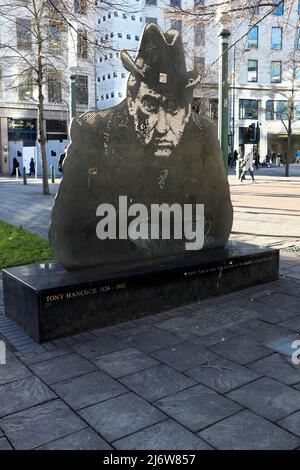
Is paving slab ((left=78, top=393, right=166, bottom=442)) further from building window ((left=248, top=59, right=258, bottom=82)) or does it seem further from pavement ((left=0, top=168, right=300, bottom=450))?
building window ((left=248, top=59, right=258, bottom=82))

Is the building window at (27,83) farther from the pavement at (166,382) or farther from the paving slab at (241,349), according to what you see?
the paving slab at (241,349)

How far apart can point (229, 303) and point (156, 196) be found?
5.57 ft

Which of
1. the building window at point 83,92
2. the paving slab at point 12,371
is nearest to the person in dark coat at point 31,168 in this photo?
the building window at point 83,92

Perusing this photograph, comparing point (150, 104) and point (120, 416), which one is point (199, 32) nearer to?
point (150, 104)

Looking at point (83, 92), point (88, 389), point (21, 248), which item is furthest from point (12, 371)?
point (83, 92)

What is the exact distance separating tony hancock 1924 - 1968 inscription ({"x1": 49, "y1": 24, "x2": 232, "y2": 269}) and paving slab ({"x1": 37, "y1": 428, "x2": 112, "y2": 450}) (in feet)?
8.37

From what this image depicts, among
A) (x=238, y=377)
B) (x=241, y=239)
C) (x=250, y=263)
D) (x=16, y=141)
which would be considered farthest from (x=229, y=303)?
(x=16, y=141)

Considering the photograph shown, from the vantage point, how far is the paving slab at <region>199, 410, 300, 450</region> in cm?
326

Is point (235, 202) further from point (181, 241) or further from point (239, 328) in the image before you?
point (239, 328)

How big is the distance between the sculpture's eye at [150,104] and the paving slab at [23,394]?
11.7 feet

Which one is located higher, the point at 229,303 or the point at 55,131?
the point at 55,131

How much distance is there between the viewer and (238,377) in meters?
4.26

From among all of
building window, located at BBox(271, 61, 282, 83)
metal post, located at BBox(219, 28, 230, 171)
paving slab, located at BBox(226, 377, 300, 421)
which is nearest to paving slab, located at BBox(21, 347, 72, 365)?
paving slab, located at BBox(226, 377, 300, 421)

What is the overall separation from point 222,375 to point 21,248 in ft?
20.0
